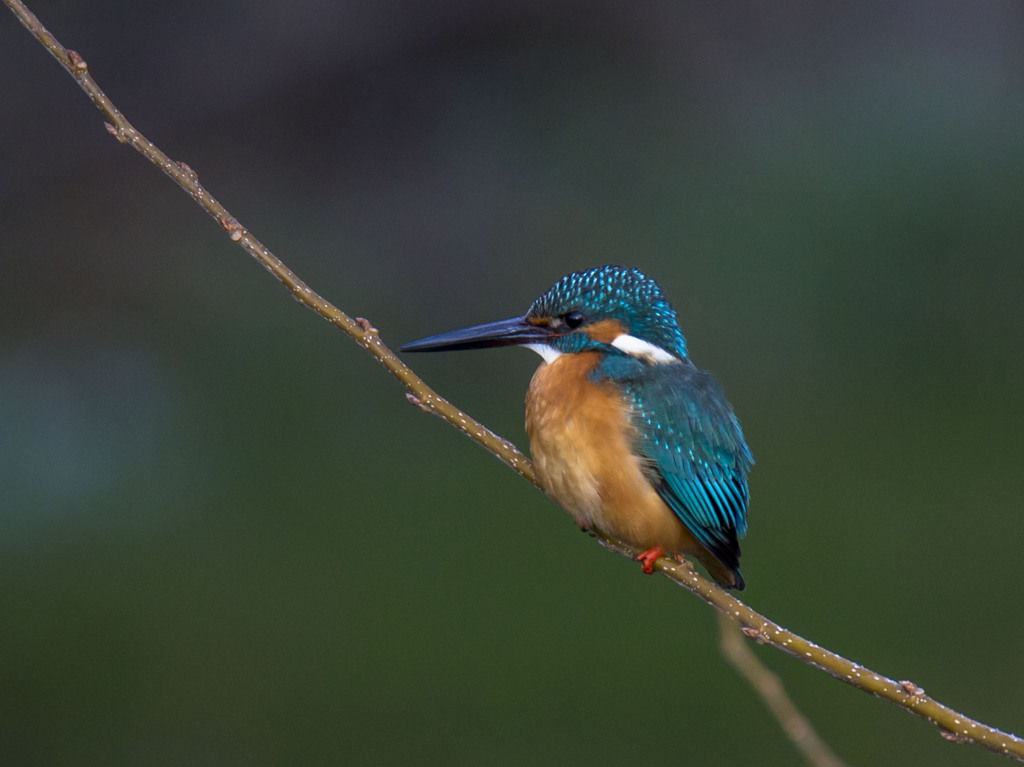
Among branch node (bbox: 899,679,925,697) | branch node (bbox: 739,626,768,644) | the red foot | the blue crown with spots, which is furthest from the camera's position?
the blue crown with spots

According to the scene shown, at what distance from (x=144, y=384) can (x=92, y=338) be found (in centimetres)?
35

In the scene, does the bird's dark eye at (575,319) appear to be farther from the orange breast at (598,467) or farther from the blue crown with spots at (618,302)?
the orange breast at (598,467)

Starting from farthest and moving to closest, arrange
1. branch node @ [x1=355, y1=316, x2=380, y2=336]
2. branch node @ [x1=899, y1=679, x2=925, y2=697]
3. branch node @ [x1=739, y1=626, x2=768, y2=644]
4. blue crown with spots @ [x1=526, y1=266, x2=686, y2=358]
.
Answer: blue crown with spots @ [x1=526, y1=266, x2=686, y2=358], branch node @ [x1=355, y1=316, x2=380, y2=336], branch node @ [x1=739, y1=626, x2=768, y2=644], branch node @ [x1=899, y1=679, x2=925, y2=697]

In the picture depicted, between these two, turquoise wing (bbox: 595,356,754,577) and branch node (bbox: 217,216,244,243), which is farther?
turquoise wing (bbox: 595,356,754,577)

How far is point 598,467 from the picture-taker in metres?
1.93

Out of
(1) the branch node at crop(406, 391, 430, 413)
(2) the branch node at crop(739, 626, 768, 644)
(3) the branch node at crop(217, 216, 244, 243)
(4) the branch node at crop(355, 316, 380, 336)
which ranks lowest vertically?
(2) the branch node at crop(739, 626, 768, 644)

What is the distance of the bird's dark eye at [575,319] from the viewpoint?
2057mm

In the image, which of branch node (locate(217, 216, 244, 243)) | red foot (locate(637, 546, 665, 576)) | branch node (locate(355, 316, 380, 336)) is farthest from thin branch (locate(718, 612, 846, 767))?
branch node (locate(217, 216, 244, 243))

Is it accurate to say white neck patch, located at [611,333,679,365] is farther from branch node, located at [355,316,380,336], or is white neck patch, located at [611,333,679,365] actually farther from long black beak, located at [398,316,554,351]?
branch node, located at [355,316,380,336]

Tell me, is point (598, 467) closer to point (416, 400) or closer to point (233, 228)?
point (416, 400)

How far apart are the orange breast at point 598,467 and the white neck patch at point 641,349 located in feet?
0.35

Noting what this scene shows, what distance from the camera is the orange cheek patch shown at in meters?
2.05

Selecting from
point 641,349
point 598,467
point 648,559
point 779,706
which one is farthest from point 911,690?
point 641,349

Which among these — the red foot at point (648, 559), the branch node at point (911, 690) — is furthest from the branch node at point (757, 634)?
the red foot at point (648, 559)
